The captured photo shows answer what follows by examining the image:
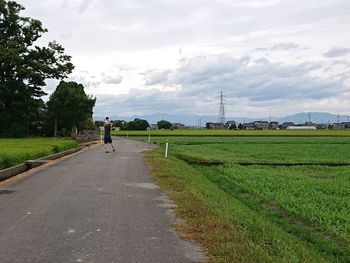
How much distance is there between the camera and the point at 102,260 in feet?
18.3

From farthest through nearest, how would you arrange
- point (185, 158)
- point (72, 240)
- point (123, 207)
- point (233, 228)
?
point (185, 158) → point (123, 207) → point (233, 228) → point (72, 240)

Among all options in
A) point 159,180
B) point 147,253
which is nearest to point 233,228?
point 147,253

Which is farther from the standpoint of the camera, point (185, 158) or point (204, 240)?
→ point (185, 158)

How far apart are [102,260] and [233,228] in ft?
8.27

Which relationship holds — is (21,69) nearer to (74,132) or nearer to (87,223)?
(74,132)

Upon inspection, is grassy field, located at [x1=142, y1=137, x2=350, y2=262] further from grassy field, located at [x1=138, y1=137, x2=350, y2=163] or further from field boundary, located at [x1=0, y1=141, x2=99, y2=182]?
grassy field, located at [x1=138, y1=137, x2=350, y2=163]

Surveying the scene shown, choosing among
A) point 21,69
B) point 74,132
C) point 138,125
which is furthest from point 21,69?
point 138,125

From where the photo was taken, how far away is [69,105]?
48406mm

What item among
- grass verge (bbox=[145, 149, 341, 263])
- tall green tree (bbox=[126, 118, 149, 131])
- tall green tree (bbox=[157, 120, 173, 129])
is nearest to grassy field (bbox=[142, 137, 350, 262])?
grass verge (bbox=[145, 149, 341, 263])

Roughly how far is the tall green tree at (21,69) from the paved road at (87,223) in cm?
3075

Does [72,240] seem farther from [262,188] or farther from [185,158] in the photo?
[185,158]

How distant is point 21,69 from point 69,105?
8.64 metres

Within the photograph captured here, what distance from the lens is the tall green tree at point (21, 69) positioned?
41.2 meters

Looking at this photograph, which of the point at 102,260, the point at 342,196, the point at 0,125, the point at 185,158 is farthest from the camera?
the point at 0,125
